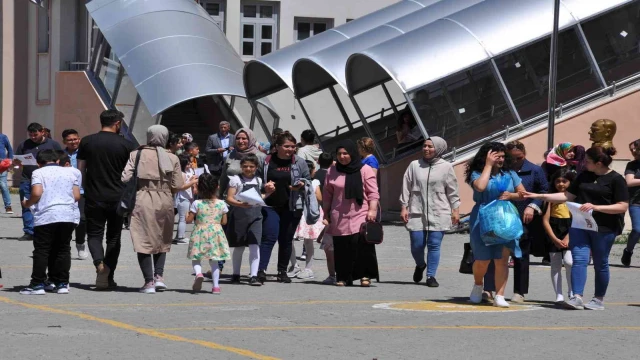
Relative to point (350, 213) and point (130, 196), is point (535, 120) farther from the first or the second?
point (130, 196)

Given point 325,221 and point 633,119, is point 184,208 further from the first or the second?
point 633,119

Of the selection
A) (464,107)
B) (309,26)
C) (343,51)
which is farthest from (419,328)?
(309,26)

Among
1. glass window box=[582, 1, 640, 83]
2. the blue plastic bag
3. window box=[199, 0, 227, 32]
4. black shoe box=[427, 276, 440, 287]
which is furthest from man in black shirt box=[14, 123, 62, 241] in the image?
window box=[199, 0, 227, 32]

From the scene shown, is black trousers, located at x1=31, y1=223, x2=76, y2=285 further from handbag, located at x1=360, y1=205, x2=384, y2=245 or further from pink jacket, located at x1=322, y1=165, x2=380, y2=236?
handbag, located at x1=360, y1=205, x2=384, y2=245

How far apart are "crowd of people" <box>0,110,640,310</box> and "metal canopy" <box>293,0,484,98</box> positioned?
501 inches

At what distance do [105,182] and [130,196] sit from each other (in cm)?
43

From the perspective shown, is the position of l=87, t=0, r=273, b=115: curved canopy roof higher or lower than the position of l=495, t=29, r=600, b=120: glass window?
higher

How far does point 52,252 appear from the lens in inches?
512

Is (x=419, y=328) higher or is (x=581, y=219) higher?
(x=581, y=219)

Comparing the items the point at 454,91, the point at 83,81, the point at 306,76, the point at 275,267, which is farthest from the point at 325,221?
the point at 83,81

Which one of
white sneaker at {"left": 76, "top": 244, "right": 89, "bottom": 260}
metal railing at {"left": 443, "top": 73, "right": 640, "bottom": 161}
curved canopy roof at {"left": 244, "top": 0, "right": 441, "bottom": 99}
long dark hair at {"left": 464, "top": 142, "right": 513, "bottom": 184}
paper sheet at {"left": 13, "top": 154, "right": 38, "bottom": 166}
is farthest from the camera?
curved canopy roof at {"left": 244, "top": 0, "right": 441, "bottom": 99}

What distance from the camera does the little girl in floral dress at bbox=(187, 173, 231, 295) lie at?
1341 centimetres

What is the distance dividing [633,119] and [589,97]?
0.96m

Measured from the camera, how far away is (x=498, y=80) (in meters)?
26.2
